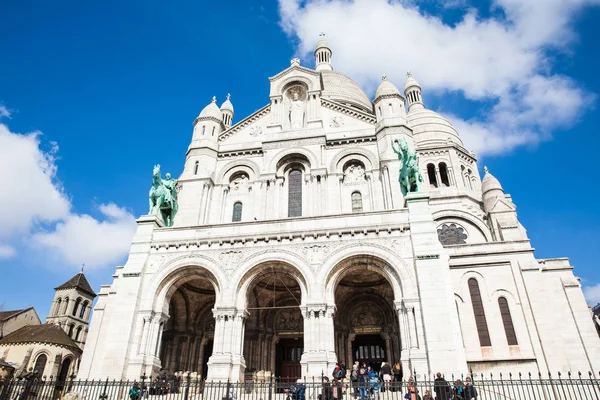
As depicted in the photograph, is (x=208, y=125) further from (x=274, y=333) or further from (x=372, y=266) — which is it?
(x=372, y=266)

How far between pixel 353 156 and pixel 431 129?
12.8m

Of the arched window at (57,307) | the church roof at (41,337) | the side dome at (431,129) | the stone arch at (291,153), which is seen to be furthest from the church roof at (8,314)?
the side dome at (431,129)

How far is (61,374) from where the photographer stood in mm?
37062

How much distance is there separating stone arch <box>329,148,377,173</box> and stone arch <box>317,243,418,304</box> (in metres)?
9.05

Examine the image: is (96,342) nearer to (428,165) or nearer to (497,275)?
(497,275)

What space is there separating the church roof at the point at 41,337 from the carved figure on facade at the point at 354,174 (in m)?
29.6

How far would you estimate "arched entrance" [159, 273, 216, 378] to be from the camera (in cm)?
2130

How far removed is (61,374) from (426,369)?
34.8 meters

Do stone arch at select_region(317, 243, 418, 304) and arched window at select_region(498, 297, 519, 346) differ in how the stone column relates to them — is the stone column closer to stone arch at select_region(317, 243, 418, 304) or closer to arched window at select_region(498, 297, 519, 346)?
stone arch at select_region(317, 243, 418, 304)

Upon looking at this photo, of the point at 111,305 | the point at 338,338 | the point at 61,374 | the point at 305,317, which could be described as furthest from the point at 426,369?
the point at 61,374

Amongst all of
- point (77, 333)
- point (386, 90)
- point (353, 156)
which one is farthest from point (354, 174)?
point (77, 333)

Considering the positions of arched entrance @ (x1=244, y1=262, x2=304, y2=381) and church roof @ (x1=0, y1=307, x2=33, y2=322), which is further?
church roof @ (x1=0, y1=307, x2=33, y2=322)

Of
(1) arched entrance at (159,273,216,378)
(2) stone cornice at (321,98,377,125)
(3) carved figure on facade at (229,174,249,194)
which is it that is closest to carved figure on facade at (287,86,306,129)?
(2) stone cornice at (321,98,377,125)

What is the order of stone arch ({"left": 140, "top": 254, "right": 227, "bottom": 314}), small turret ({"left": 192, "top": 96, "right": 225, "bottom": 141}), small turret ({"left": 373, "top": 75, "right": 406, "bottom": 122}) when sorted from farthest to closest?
small turret ({"left": 192, "top": 96, "right": 225, "bottom": 141}) → small turret ({"left": 373, "top": 75, "right": 406, "bottom": 122}) → stone arch ({"left": 140, "top": 254, "right": 227, "bottom": 314})
